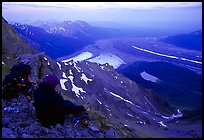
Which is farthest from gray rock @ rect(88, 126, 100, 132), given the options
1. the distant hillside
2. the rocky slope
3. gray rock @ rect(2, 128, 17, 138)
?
the distant hillside

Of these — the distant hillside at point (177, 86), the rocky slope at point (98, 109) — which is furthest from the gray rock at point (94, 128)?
the distant hillside at point (177, 86)

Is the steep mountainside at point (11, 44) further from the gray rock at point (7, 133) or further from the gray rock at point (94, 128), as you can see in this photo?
the gray rock at point (7, 133)

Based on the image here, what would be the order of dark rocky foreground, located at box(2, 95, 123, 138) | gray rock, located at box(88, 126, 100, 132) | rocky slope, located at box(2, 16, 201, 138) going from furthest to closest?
gray rock, located at box(88, 126, 100, 132) < rocky slope, located at box(2, 16, 201, 138) < dark rocky foreground, located at box(2, 95, 123, 138)

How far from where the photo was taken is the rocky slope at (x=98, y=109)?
10.9 m

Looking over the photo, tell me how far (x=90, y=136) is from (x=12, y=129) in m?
3.09

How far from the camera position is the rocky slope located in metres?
10.9

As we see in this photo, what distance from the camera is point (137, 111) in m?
75.8

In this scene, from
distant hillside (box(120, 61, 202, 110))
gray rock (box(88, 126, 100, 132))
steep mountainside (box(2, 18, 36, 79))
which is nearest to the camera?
gray rock (box(88, 126, 100, 132))

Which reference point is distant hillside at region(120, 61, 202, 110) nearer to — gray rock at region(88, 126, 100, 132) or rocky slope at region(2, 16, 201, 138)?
rocky slope at region(2, 16, 201, 138)

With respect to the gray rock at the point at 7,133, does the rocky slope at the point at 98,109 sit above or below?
below

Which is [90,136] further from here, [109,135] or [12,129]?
[12,129]

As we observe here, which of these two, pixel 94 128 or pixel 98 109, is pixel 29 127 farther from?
pixel 98 109

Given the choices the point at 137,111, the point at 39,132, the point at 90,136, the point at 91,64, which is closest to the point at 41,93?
the point at 39,132

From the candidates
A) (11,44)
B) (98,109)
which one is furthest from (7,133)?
(98,109)
